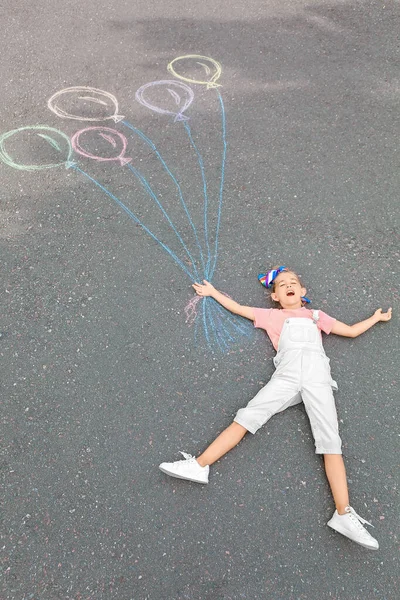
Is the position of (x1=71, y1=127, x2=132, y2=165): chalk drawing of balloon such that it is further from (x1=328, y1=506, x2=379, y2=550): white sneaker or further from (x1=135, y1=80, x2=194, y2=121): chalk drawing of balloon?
(x1=328, y1=506, x2=379, y2=550): white sneaker

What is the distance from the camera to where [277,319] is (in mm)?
2895

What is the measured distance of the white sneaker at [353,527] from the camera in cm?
227

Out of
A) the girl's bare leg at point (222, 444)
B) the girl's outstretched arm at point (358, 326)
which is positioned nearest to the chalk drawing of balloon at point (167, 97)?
the girl's outstretched arm at point (358, 326)

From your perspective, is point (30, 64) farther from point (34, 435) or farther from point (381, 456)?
point (381, 456)

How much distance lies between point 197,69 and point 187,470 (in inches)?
130

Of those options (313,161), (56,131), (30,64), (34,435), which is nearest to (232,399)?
(34,435)

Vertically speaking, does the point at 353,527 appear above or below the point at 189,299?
below

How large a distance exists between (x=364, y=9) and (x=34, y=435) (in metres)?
4.60

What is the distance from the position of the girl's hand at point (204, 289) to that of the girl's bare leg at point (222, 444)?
0.84 meters

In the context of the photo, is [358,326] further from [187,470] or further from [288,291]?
[187,470]

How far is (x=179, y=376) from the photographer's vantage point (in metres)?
2.79

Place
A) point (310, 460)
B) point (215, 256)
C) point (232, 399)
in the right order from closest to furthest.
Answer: point (310, 460), point (232, 399), point (215, 256)

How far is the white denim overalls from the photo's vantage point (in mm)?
2543

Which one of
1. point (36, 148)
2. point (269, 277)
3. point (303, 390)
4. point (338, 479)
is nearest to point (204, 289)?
point (269, 277)
